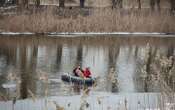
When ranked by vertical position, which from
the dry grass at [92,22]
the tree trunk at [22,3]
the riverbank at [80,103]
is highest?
the tree trunk at [22,3]

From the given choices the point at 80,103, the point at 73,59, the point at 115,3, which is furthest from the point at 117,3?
the point at 80,103

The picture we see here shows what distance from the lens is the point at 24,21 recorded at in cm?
4631

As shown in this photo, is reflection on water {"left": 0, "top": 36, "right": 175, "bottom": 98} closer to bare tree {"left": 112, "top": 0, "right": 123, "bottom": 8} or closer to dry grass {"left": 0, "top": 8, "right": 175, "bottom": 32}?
dry grass {"left": 0, "top": 8, "right": 175, "bottom": 32}

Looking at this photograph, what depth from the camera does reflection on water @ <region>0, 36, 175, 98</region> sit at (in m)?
24.6

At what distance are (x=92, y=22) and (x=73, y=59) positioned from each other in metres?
13.6

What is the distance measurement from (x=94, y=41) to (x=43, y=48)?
5.85 metres

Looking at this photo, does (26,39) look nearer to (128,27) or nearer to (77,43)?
(77,43)

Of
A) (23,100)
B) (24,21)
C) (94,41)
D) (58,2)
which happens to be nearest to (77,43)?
(94,41)

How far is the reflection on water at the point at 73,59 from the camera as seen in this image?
80.6 ft

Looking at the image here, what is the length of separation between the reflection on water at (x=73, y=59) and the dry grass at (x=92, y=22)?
1.82 meters

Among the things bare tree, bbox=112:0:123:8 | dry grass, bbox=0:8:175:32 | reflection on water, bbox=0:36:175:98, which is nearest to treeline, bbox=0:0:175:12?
bare tree, bbox=112:0:123:8

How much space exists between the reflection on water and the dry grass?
1822 millimetres

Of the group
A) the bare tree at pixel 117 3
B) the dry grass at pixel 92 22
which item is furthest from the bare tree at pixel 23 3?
the bare tree at pixel 117 3

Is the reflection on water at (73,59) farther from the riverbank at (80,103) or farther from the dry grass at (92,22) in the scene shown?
the riverbank at (80,103)
